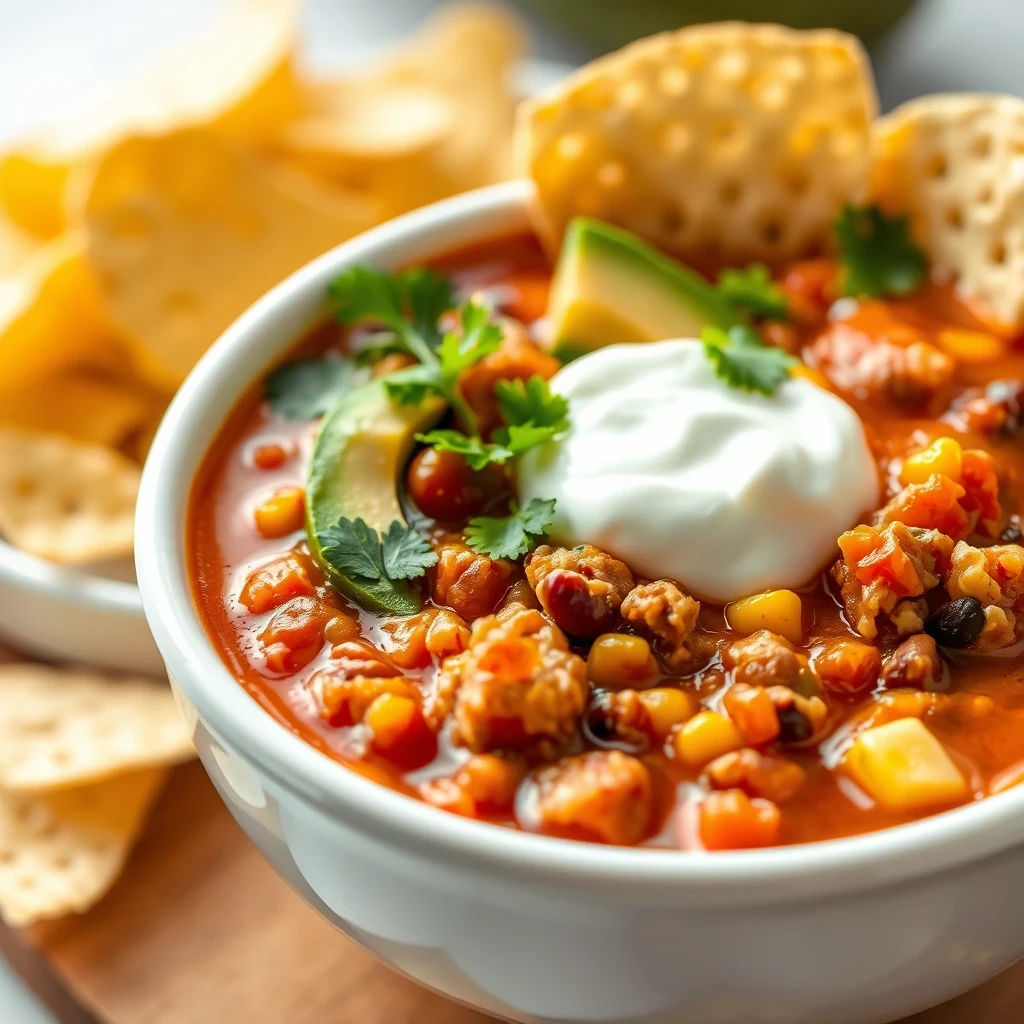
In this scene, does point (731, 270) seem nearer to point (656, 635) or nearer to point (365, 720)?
point (656, 635)

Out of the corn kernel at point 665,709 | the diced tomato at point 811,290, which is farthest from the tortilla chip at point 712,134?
the corn kernel at point 665,709

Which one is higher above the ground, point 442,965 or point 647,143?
point 647,143

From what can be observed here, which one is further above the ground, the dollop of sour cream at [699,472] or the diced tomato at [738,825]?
the dollop of sour cream at [699,472]

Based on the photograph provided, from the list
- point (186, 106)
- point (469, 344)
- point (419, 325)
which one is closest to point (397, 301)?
point (419, 325)

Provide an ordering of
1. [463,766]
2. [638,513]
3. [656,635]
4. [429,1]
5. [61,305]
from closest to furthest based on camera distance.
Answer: [463,766] → [656,635] → [638,513] → [61,305] → [429,1]

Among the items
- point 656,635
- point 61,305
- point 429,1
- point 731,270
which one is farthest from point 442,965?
point 429,1

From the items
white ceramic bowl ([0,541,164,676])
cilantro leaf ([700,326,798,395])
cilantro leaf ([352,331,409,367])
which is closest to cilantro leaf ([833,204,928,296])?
cilantro leaf ([700,326,798,395])

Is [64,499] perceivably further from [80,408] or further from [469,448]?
[469,448]

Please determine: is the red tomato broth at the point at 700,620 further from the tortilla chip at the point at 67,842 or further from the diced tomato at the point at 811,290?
the tortilla chip at the point at 67,842
